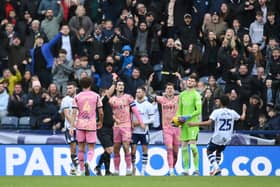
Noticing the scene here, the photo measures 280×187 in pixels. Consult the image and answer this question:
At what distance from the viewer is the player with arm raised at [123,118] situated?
78.9ft

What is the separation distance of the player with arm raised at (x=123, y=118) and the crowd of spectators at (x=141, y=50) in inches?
117

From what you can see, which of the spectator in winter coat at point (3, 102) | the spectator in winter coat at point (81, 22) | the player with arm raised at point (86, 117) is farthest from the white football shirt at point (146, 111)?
the spectator in winter coat at point (81, 22)

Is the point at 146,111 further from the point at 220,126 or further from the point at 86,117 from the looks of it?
the point at 86,117

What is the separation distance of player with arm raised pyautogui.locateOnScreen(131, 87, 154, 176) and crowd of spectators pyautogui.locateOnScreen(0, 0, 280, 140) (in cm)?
238

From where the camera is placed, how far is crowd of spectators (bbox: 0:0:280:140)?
2717cm

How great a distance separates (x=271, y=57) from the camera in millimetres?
28594

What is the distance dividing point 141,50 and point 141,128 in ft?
16.8

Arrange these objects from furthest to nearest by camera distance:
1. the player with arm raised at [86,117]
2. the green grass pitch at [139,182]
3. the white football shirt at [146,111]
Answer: the white football shirt at [146,111], the player with arm raised at [86,117], the green grass pitch at [139,182]

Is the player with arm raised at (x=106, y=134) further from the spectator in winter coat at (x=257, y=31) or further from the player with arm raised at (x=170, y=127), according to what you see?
the spectator in winter coat at (x=257, y=31)

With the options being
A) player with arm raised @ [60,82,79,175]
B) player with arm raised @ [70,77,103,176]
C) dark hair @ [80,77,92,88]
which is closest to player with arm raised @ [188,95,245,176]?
player with arm raised @ [70,77,103,176]

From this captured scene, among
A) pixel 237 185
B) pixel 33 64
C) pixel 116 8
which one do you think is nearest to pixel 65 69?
pixel 33 64

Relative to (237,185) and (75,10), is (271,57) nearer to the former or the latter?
(75,10)

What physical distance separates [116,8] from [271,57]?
16.4 ft

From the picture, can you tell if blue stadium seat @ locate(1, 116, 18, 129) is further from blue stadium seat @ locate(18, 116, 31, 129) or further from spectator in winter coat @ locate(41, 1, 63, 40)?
spectator in winter coat @ locate(41, 1, 63, 40)
